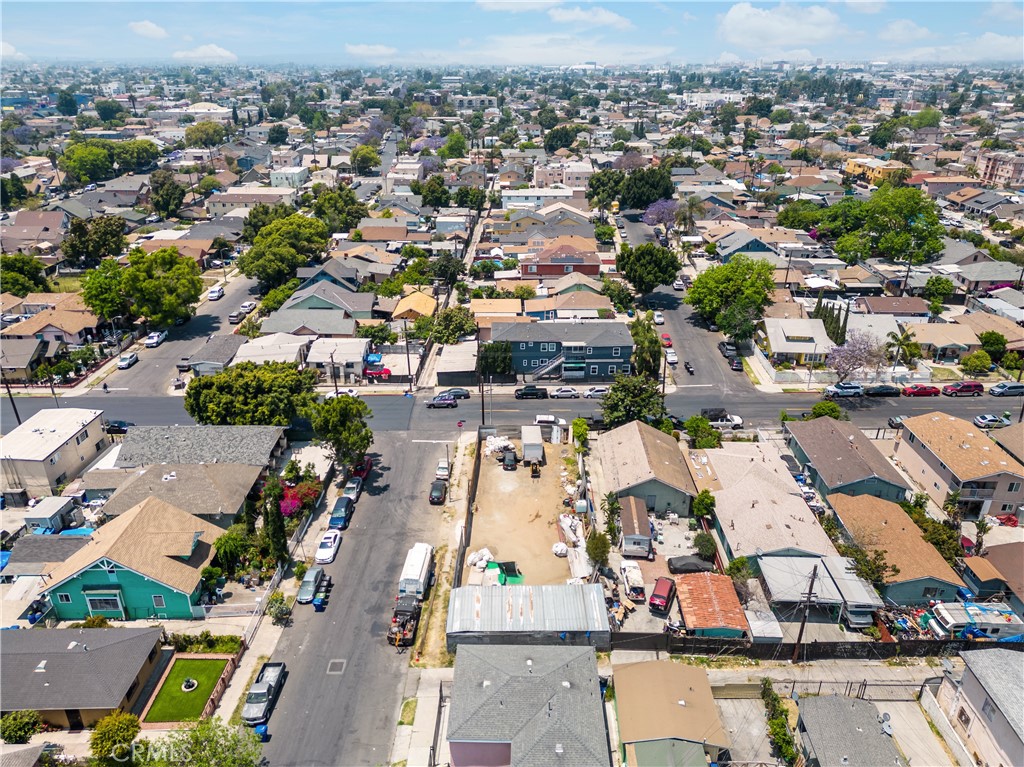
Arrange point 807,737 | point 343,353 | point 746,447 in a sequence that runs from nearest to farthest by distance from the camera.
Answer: point 807,737 → point 746,447 → point 343,353

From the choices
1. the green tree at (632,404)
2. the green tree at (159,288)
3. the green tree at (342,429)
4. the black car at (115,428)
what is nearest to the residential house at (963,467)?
the green tree at (632,404)

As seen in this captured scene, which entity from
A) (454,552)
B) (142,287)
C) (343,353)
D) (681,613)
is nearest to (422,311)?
(343,353)

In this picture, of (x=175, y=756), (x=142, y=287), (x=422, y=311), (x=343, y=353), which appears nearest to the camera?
(x=175, y=756)

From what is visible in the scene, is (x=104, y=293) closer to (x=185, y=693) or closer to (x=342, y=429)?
(x=342, y=429)

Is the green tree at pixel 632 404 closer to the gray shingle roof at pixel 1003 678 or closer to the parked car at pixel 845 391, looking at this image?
the parked car at pixel 845 391

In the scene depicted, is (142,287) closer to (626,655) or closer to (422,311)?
(422,311)

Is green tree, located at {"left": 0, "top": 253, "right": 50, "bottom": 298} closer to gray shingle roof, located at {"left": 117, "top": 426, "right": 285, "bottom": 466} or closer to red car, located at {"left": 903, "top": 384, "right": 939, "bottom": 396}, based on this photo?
gray shingle roof, located at {"left": 117, "top": 426, "right": 285, "bottom": 466}

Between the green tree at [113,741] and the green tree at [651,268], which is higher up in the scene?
the green tree at [651,268]
